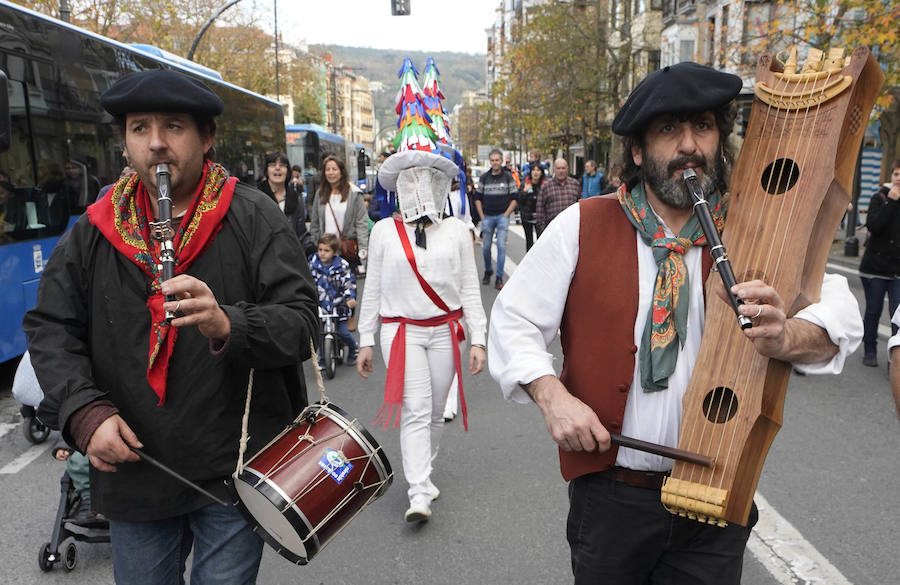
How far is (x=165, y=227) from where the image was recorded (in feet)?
6.59

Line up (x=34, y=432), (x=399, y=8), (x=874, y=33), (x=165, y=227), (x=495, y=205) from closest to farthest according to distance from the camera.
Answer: (x=165, y=227) → (x=34, y=432) → (x=874, y=33) → (x=495, y=205) → (x=399, y=8)

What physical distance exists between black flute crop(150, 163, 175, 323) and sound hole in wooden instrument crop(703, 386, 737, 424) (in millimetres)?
1288

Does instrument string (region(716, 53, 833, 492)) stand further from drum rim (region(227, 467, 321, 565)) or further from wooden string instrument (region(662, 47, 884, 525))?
drum rim (region(227, 467, 321, 565))

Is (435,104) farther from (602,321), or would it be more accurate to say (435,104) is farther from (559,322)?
(602,321)

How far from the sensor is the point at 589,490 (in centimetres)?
221

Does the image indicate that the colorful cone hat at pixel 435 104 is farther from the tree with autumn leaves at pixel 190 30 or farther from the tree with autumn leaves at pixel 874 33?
the tree with autumn leaves at pixel 190 30

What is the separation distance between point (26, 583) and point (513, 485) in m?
2.52

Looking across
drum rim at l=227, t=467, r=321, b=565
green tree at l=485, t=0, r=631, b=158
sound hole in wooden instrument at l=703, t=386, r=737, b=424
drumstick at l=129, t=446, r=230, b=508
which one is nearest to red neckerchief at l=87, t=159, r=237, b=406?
drumstick at l=129, t=446, r=230, b=508

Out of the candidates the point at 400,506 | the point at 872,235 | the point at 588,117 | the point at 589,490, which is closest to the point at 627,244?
the point at 589,490

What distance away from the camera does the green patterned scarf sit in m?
2.05

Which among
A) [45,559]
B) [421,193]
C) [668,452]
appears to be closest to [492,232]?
[421,193]

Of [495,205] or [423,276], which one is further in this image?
[495,205]

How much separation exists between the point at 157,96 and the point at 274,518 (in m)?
1.19

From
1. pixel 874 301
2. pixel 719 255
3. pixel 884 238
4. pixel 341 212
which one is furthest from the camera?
pixel 341 212
